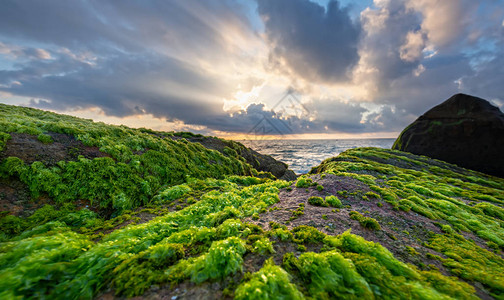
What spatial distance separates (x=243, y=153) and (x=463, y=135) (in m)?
41.8

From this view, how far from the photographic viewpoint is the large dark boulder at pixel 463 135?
29.6 metres

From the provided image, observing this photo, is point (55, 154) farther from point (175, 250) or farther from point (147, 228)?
point (175, 250)

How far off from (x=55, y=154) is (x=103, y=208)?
442 cm

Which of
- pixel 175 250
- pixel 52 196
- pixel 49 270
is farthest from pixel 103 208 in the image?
pixel 175 250

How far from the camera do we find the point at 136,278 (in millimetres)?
3715

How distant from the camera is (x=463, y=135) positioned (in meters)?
31.9

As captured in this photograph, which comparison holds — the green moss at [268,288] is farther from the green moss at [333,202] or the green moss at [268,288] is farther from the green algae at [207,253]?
the green moss at [333,202]

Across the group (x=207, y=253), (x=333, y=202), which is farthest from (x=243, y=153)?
(x=207, y=253)

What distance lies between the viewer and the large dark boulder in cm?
2964

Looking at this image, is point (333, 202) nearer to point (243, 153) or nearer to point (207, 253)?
point (207, 253)

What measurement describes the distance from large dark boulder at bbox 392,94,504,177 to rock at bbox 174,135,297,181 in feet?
98.9

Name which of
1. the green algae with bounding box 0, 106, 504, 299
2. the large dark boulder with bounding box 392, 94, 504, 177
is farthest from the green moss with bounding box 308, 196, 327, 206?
the large dark boulder with bounding box 392, 94, 504, 177

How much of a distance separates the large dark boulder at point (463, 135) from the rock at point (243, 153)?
30139 mm

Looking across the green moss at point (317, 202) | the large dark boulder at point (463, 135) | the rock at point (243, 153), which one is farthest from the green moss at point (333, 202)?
the large dark boulder at point (463, 135)
